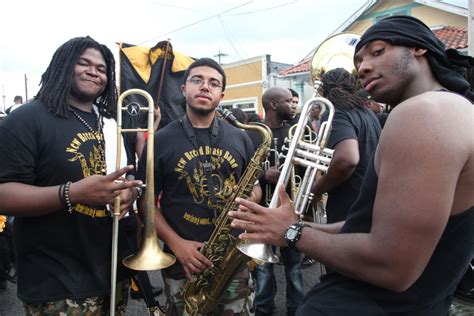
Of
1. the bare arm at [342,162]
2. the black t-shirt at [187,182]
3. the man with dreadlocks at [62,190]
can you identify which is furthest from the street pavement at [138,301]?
the man with dreadlocks at [62,190]

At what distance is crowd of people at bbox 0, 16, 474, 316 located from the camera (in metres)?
1.15

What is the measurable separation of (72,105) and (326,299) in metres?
1.69

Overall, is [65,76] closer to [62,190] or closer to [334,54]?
[62,190]

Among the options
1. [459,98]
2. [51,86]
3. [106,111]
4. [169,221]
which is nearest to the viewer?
[459,98]

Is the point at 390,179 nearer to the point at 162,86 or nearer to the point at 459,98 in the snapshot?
the point at 459,98

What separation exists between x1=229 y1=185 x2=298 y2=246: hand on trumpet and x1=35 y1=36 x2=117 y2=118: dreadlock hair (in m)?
1.17

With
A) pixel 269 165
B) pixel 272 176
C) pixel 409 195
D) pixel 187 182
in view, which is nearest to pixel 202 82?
pixel 187 182

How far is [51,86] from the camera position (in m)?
2.05

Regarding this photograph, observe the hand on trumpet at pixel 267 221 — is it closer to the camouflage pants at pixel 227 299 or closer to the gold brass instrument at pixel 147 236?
the gold brass instrument at pixel 147 236

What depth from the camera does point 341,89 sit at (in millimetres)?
3111

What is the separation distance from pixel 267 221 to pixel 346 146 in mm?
1562

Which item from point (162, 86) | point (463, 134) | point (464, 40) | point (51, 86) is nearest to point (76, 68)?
point (51, 86)

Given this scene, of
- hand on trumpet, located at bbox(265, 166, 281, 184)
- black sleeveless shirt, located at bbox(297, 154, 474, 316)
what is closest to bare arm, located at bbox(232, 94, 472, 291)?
black sleeveless shirt, located at bbox(297, 154, 474, 316)

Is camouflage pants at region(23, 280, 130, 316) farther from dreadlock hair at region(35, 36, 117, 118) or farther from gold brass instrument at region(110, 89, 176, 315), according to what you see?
dreadlock hair at region(35, 36, 117, 118)
